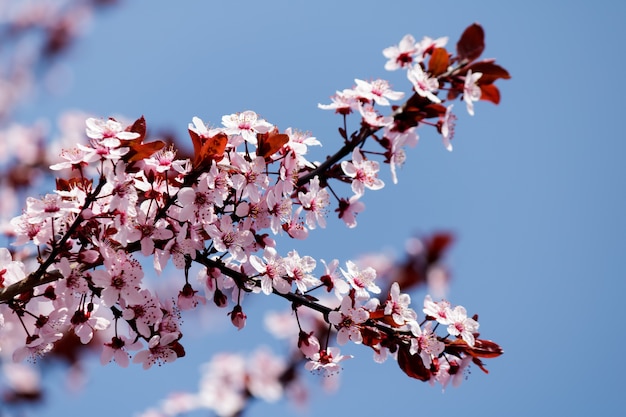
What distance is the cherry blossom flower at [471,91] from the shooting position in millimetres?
1964

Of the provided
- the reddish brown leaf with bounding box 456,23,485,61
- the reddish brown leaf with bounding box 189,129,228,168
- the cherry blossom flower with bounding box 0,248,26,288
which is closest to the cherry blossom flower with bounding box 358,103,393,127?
the reddish brown leaf with bounding box 456,23,485,61

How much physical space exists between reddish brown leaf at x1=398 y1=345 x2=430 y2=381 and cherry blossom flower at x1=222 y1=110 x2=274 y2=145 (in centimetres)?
92

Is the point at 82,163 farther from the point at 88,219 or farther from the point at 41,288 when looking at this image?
the point at 41,288

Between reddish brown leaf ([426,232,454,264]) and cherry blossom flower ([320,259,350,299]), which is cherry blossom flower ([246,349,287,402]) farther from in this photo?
cherry blossom flower ([320,259,350,299])

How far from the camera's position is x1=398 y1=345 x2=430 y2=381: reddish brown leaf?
1992mm

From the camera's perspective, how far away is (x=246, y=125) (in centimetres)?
196

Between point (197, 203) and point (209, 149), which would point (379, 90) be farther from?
point (197, 203)

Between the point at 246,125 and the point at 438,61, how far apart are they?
0.72 metres

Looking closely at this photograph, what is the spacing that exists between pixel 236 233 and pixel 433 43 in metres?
0.99

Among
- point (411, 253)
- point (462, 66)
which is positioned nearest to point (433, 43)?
point (462, 66)

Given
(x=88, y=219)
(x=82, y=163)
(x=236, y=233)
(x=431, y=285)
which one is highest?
(x=431, y=285)

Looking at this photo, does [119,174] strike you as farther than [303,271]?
No

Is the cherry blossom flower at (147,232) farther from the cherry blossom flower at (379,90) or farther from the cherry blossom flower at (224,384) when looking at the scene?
the cherry blossom flower at (224,384)

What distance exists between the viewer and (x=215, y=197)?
1860mm
